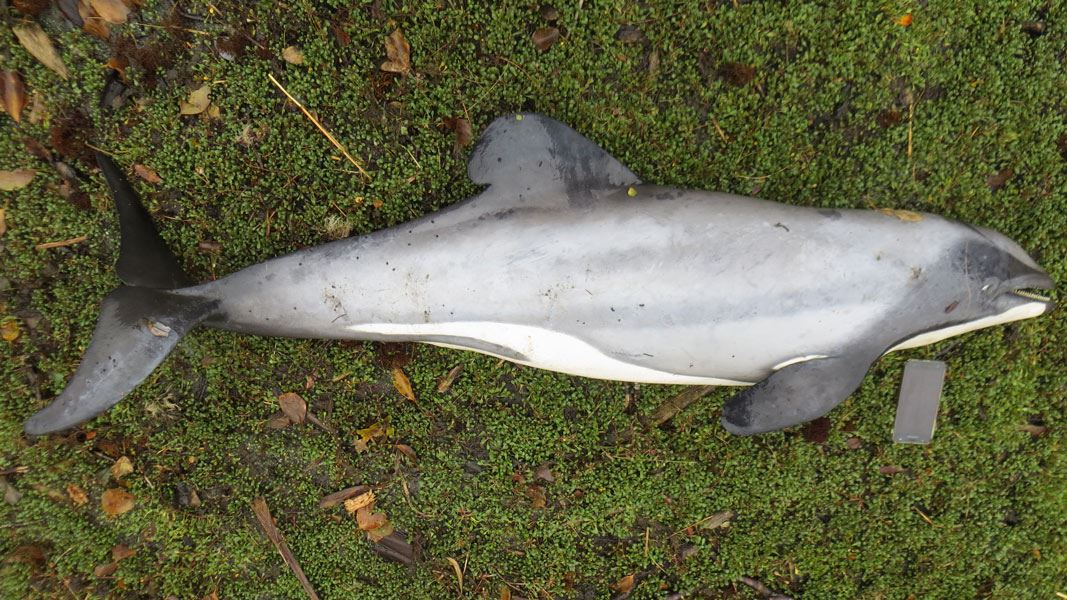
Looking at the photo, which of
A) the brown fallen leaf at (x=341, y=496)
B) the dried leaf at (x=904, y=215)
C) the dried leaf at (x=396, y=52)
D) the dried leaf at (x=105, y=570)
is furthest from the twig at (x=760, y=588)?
the dried leaf at (x=105, y=570)

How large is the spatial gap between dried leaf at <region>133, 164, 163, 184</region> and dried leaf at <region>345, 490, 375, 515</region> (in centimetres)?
232

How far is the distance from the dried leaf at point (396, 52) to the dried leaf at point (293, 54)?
489 mm

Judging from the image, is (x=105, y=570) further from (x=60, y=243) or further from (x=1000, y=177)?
(x=1000, y=177)

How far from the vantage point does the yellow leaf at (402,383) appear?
11.8 ft

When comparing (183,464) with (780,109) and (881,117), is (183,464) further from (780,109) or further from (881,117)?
(881,117)

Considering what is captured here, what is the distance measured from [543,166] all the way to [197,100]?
2127mm

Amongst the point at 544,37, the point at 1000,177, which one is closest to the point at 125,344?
the point at 544,37

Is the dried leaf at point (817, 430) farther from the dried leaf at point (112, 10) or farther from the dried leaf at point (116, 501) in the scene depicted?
the dried leaf at point (112, 10)

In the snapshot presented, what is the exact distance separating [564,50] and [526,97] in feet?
1.11

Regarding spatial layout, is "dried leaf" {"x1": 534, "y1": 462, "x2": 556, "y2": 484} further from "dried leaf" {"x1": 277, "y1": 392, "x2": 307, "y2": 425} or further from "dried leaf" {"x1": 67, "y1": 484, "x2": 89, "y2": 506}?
"dried leaf" {"x1": 67, "y1": 484, "x2": 89, "y2": 506}

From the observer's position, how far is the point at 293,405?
12.0 ft

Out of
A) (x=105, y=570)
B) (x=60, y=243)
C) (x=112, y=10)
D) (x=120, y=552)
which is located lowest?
(x=105, y=570)

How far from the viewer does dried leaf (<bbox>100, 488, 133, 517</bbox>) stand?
3689mm

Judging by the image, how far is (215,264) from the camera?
3.49m
